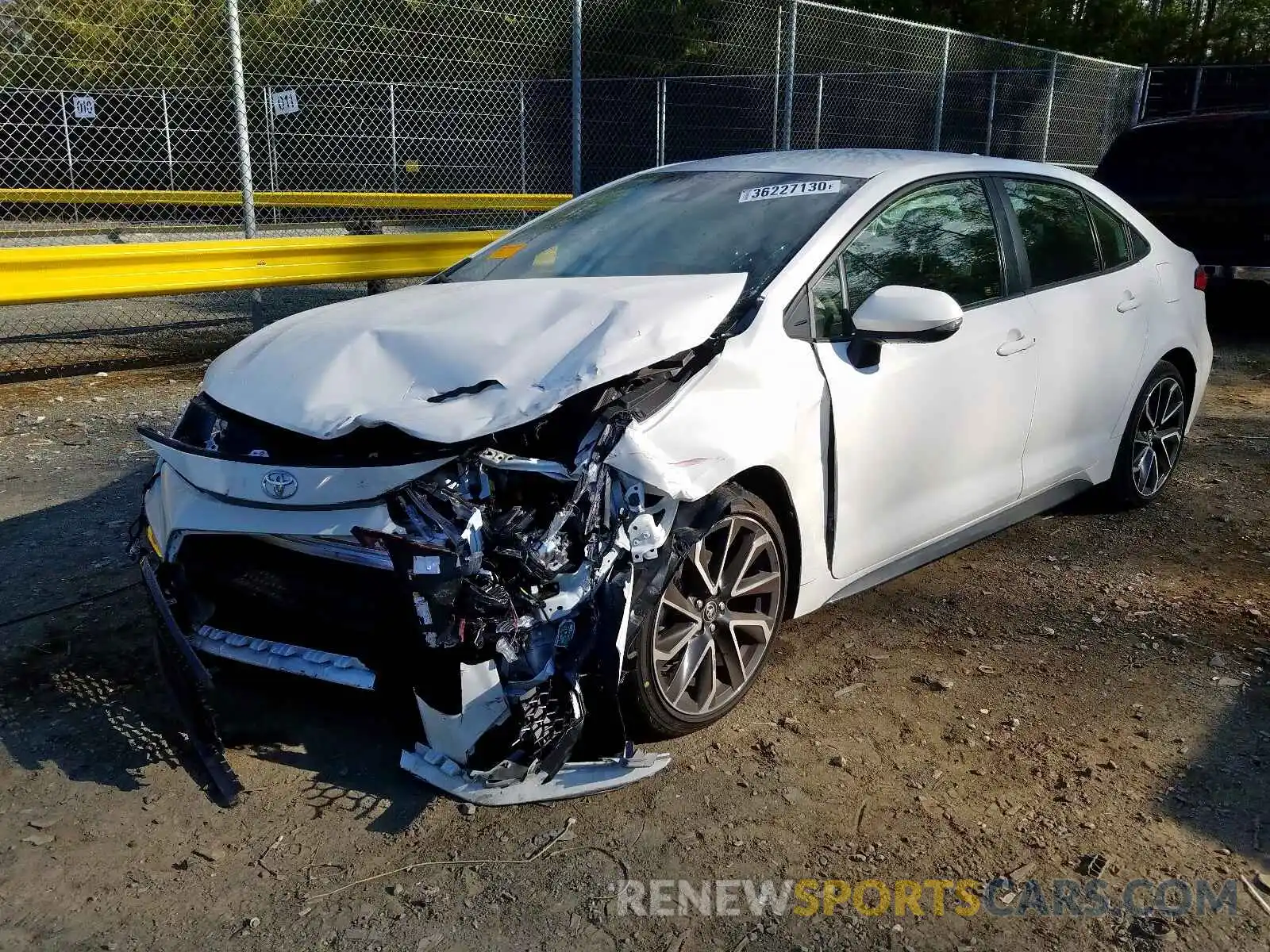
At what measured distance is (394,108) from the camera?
11.6 meters

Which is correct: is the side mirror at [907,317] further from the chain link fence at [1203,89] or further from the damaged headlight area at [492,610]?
the chain link fence at [1203,89]

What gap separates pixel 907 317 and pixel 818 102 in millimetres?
9528

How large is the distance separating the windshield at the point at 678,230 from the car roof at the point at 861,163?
68 millimetres

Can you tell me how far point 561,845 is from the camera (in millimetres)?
2699

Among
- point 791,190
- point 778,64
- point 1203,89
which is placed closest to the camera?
point 791,190

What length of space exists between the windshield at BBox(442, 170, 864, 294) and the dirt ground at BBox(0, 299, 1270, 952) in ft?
4.44

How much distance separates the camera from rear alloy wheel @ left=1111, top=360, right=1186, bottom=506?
16.0 feet

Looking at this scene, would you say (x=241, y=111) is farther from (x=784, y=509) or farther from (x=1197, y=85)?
(x=1197, y=85)

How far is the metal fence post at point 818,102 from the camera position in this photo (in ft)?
39.1

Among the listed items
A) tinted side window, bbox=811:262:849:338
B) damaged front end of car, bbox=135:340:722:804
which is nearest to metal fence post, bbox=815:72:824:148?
tinted side window, bbox=811:262:849:338

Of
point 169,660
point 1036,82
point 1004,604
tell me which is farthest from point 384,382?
point 1036,82

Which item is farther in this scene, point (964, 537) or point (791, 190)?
point (964, 537)

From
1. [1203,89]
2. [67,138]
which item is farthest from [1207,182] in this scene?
[67,138]

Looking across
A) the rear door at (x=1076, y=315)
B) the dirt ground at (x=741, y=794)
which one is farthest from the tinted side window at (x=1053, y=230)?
the dirt ground at (x=741, y=794)
